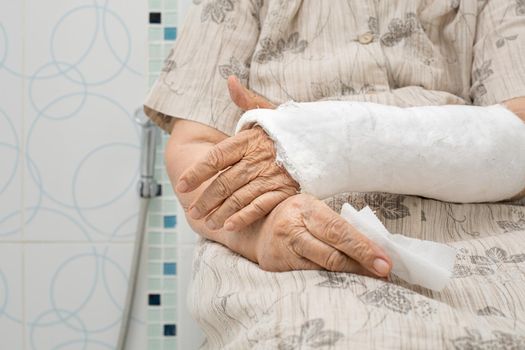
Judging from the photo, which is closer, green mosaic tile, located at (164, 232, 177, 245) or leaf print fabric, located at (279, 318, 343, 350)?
leaf print fabric, located at (279, 318, 343, 350)

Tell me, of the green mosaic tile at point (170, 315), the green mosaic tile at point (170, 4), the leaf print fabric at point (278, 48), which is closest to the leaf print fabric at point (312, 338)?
the leaf print fabric at point (278, 48)

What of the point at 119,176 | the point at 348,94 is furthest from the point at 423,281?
the point at 119,176

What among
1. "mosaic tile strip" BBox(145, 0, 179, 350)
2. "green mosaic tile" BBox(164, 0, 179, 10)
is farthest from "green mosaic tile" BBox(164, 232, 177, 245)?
"green mosaic tile" BBox(164, 0, 179, 10)

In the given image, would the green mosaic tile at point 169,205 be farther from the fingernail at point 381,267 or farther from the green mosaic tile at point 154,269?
the fingernail at point 381,267

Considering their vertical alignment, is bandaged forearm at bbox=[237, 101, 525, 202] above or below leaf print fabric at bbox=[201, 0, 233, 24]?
below

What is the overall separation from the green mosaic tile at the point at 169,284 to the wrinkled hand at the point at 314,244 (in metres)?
0.61

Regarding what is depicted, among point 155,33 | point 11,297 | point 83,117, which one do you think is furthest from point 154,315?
point 155,33

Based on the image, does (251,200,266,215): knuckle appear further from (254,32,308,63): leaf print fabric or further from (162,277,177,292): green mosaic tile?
(162,277,177,292): green mosaic tile

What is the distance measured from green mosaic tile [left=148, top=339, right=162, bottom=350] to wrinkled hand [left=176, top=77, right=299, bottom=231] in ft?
1.85

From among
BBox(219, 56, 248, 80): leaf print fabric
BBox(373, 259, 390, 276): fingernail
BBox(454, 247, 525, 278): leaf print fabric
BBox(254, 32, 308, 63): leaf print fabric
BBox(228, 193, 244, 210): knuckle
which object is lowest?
BBox(454, 247, 525, 278): leaf print fabric

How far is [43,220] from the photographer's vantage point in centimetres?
122

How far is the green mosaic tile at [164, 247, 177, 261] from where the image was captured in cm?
121

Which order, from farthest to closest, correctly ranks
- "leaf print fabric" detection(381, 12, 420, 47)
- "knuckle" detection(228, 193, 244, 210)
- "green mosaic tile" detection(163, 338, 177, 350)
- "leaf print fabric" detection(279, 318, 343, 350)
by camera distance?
1. "green mosaic tile" detection(163, 338, 177, 350)
2. "leaf print fabric" detection(381, 12, 420, 47)
3. "knuckle" detection(228, 193, 244, 210)
4. "leaf print fabric" detection(279, 318, 343, 350)

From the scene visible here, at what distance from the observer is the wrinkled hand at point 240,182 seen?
62 centimetres
